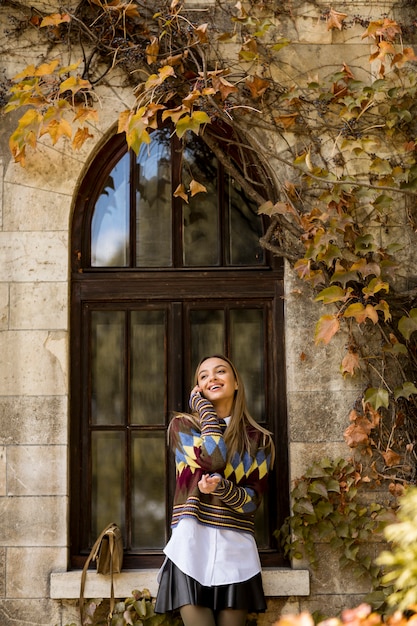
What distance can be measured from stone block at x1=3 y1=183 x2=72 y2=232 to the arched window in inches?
6.2

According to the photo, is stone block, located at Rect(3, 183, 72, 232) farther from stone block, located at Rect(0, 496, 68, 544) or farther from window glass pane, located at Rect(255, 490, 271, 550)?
window glass pane, located at Rect(255, 490, 271, 550)

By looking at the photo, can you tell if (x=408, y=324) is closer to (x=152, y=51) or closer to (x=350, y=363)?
(x=350, y=363)

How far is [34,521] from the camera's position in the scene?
15.4ft

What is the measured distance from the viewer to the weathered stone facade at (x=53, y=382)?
4.65m

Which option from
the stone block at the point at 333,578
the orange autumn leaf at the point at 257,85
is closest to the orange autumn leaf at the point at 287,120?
the orange autumn leaf at the point at 257,85

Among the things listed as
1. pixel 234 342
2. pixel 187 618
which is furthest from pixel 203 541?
pixel 234 342

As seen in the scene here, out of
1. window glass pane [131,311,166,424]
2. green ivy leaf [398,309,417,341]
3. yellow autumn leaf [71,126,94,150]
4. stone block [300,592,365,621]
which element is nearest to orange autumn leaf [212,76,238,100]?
yellow autumn leaf [71,126,94,150]

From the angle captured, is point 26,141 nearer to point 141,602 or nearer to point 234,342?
point 234,342

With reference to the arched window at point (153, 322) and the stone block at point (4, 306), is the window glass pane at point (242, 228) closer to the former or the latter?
the arched window at point (153, 322)

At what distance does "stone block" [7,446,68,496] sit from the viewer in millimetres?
4727

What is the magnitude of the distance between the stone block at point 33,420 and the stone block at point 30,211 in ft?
3.16

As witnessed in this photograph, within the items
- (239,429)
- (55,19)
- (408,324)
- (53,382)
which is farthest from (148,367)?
(55,19)

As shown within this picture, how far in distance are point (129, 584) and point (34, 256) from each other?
6.14 ft

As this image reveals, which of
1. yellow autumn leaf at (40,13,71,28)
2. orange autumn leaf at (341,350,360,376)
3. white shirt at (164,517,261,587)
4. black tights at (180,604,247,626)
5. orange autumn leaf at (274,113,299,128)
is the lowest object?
black tights at (180,604,247,626)
